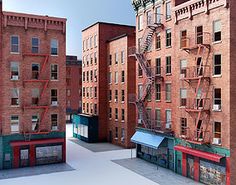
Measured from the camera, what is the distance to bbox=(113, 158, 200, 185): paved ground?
1174 inches

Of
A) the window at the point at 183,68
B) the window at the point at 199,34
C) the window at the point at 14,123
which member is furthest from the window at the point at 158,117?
the window at the point at 14,123

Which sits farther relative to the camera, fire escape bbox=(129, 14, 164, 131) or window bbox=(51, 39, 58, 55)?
fire escape bbox=(129, 14, 164, 131)

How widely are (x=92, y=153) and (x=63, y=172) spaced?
35.7ft

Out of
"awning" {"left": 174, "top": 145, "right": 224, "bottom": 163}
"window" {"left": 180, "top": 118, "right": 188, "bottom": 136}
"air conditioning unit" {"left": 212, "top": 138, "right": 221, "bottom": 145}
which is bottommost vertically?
"awning" {"left": 174, "top": 145, "right": 224, "bottom": 163}

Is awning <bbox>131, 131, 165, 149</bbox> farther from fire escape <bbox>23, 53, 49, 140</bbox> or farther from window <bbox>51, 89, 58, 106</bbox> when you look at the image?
fire escape <bbox>23, 53, 49, 140</bbox>

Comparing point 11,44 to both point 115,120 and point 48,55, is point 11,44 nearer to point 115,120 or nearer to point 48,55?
point 48,55

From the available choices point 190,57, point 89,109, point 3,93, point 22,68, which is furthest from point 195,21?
point 89,109

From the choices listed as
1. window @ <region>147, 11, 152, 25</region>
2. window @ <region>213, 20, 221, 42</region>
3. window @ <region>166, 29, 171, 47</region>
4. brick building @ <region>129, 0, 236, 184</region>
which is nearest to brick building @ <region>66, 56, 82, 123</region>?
brick building @ <region>129, 0, 236, 184</region>

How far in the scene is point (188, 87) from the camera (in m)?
31.1

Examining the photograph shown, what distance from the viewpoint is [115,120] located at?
166 feet

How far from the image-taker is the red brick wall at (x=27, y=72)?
34.7 metres

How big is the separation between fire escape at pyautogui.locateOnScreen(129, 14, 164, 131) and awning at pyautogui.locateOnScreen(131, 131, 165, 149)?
982mm

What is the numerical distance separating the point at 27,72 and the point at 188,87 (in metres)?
18.6

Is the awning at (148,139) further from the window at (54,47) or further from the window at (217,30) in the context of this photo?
the window at (54,47)
